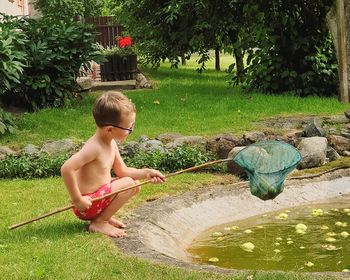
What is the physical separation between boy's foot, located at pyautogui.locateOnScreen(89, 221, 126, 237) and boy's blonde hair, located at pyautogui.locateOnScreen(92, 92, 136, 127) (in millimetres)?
811

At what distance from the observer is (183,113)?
1312cm

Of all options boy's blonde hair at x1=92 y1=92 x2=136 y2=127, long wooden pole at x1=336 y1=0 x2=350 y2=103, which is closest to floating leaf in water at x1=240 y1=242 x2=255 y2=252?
boy's blonde hair at x1=92 y1=92 x2=136 y2=127

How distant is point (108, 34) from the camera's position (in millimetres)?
34375

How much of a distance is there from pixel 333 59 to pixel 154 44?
22.0 feet

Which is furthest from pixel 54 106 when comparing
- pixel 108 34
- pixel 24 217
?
pixel 108 34

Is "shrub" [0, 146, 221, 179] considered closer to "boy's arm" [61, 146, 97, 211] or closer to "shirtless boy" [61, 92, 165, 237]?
"shirtless boy" [61, 92, 165, 237]

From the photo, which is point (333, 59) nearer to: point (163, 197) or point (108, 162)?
point (163, 197)

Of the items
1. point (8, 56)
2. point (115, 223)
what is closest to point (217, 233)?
point (115, 223)

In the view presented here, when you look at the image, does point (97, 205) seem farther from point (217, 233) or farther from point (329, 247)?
point (329, 247)

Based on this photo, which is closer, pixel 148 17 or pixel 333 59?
pixel 333 59

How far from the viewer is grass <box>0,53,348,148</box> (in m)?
11.1

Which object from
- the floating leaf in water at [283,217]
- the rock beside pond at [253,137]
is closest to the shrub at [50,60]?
the rock beside pond at [253,137]

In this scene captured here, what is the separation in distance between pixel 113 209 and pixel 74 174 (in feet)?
1.69

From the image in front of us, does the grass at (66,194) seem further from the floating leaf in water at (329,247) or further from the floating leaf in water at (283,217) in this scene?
the floating leaf in water at (329,247)
